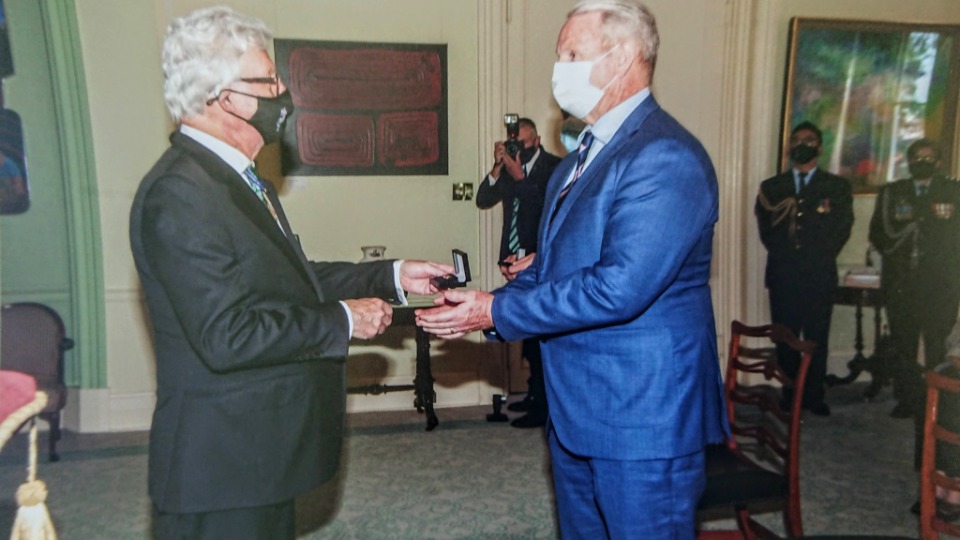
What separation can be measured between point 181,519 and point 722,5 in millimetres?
4841

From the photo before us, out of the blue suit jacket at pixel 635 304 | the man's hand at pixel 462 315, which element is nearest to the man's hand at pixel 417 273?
the man's hand at pixel 462 315

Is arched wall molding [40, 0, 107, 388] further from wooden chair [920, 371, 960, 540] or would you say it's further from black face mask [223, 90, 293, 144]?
wooden chair [920, 371, 960, 540]

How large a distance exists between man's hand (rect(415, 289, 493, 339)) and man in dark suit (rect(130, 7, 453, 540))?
20 centimetres

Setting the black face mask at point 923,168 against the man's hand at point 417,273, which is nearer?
Result: the man's hand at point 417,273

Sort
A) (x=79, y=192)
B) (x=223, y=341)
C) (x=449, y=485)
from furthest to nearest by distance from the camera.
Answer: (x=79, y=192), (x=449, y=485), (x=223, y=341)

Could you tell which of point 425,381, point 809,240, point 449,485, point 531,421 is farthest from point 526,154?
point 449,485

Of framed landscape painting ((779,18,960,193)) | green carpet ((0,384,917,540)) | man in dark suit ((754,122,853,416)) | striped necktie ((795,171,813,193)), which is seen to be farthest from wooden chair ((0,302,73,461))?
→ framed landscape painting ((779,18,960,193))

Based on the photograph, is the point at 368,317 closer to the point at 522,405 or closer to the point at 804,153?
the point at 522,405

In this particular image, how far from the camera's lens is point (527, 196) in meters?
4.44

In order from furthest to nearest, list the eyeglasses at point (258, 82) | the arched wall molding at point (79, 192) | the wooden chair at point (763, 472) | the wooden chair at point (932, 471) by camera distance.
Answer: the arched wall molding at point (79, 192)
the wooden chair at point (763, 472)
the wooden chair at point (932, 471)
the eyeglasses at point (258, 82)

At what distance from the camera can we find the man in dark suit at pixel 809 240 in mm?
4719

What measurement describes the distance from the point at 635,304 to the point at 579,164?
1.45 feet

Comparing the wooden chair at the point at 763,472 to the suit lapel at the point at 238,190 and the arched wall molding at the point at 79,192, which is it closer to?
the suit lapel at the point at 238,190

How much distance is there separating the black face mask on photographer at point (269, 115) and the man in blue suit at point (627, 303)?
0.61 metres
